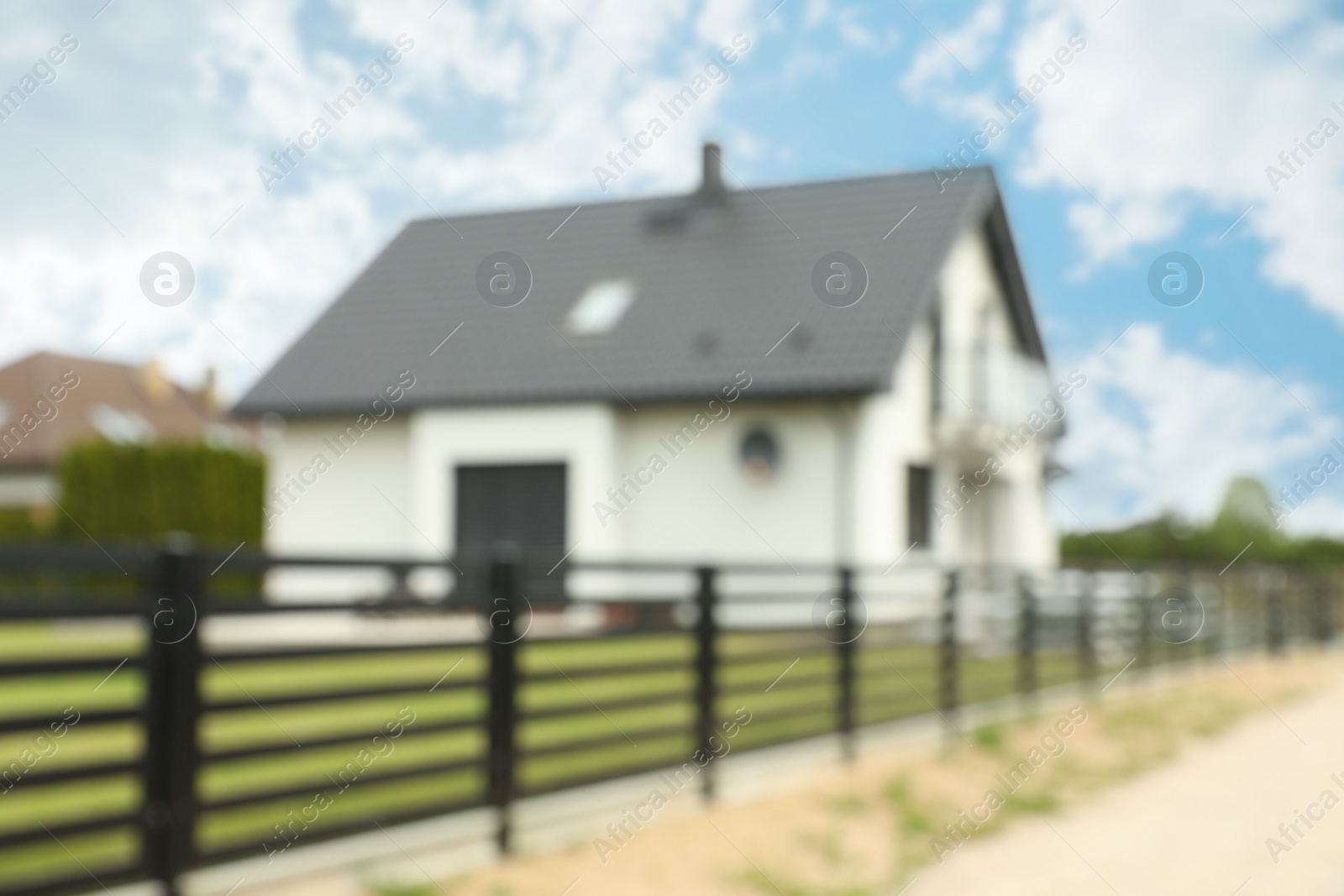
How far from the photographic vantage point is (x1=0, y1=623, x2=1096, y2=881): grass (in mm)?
4109

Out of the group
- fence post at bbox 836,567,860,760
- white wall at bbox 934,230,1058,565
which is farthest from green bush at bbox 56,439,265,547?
fence post at bbox 836,567,860,760

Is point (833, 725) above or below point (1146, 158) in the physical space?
below

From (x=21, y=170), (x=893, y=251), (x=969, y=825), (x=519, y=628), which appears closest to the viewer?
(x=519, y=628)

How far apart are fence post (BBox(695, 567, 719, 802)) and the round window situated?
985 cm

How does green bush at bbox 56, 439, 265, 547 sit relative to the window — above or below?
above

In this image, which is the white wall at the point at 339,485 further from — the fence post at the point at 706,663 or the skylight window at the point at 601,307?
the fence post at the point at 706,663

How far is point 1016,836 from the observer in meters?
6.52

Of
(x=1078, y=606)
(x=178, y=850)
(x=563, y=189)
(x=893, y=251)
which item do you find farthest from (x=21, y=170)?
(x=563, y=189)

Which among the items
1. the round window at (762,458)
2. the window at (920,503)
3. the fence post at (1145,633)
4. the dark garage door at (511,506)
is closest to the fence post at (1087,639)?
the fence post at (1145,633)

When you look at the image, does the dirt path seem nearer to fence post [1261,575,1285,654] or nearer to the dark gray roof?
the dark gray roof

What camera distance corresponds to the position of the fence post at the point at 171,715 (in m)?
4.13

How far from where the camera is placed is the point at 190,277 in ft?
39.9

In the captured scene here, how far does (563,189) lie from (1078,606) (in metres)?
12.5

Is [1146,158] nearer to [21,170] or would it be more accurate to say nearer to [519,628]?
[519,628]
